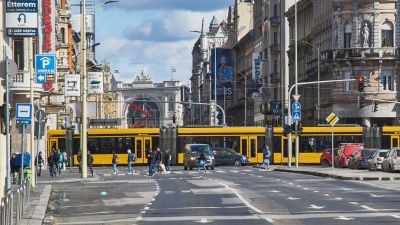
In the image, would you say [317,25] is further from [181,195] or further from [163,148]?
[181,195]

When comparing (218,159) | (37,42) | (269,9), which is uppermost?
(269,9)

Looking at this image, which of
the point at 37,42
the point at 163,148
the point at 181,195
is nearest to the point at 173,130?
the point at 163,148

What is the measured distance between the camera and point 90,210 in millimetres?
29812

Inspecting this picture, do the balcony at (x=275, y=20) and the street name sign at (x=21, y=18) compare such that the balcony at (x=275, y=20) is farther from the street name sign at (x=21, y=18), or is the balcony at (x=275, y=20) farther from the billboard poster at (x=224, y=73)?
the street name sign at (x=21, y=18)

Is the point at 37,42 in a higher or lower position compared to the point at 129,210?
higher

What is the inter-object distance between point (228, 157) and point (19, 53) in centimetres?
2755

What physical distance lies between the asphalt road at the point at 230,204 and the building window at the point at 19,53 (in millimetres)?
12547

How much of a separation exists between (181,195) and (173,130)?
43.9 metres

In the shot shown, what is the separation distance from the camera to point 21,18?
26969mm

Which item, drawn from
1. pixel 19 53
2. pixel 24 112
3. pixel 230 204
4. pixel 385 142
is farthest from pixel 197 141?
pixel 24 112

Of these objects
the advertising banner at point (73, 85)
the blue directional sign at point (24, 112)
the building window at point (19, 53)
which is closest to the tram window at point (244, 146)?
the advertising banner at point (73, 85)

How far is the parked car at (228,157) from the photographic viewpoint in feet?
259

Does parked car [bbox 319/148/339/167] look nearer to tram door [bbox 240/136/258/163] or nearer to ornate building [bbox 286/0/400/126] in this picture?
tram door [bbox 240/136/258/163]

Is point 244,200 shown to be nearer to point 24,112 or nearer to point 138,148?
point 24,112
